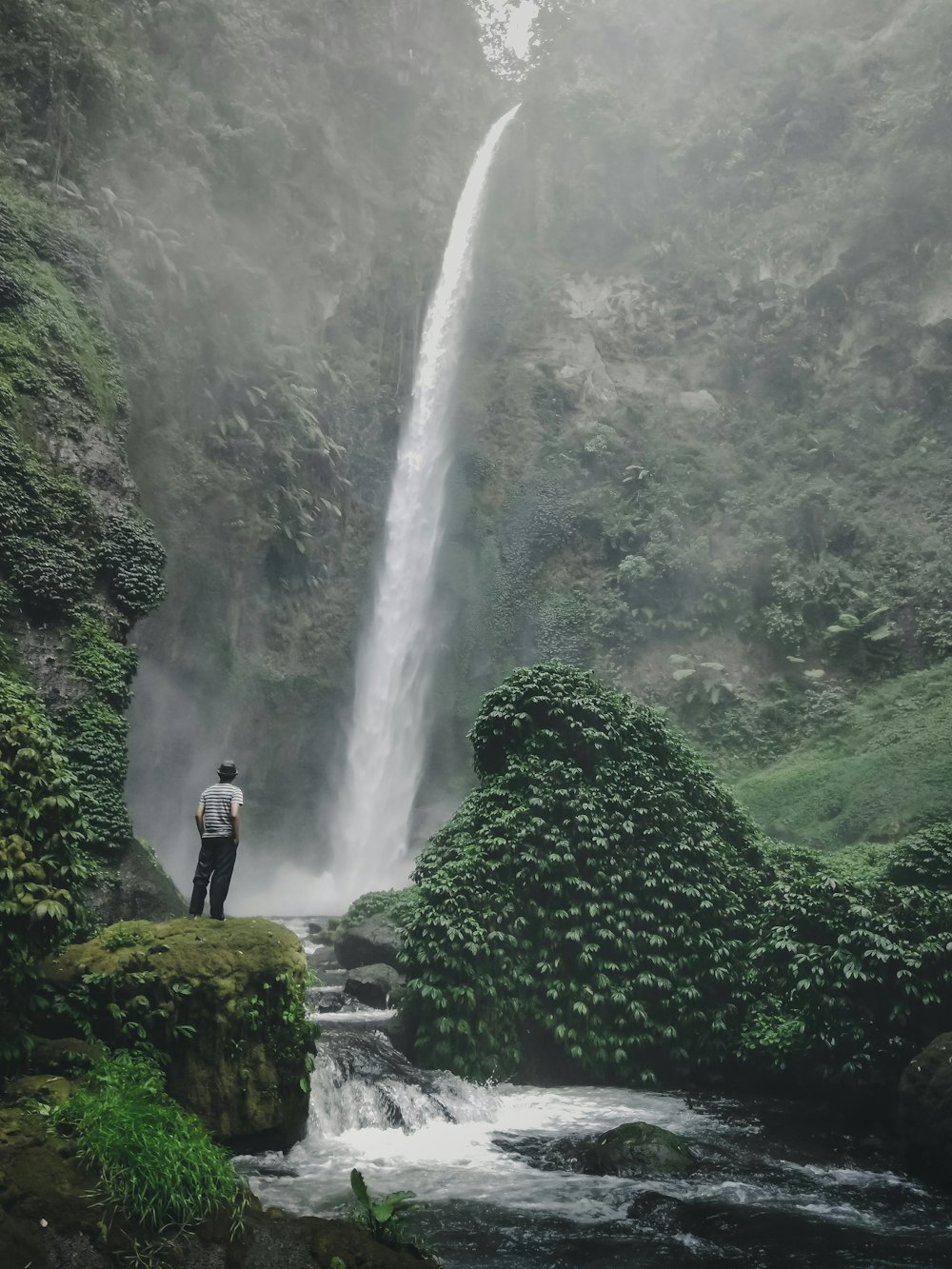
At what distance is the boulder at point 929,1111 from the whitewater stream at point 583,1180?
0.76 ft

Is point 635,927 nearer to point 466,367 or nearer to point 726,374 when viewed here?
point 726,374

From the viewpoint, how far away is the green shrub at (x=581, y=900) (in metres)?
11.3

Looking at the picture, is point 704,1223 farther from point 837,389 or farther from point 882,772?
point 837,389

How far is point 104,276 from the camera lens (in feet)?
64.6

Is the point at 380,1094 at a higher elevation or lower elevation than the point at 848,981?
lower

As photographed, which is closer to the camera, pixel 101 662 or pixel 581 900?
pixel 581 900

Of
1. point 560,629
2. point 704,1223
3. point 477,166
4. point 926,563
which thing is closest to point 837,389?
point 926,563

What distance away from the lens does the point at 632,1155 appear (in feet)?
27.2

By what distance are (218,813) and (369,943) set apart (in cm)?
716

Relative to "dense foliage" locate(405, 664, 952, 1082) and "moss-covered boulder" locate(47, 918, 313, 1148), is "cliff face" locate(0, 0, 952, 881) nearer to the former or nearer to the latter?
"dense foliage" locate(405, 664, 952, 1082)

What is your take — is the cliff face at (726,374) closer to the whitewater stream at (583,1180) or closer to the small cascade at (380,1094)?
the whitewater stream at (583,1180)

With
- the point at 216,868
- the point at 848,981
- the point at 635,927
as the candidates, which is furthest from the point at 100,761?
the point at 848,981

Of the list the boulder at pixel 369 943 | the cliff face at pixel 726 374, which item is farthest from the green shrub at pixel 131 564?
the cliff face at pixel 726 374

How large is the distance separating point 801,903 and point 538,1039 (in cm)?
366
